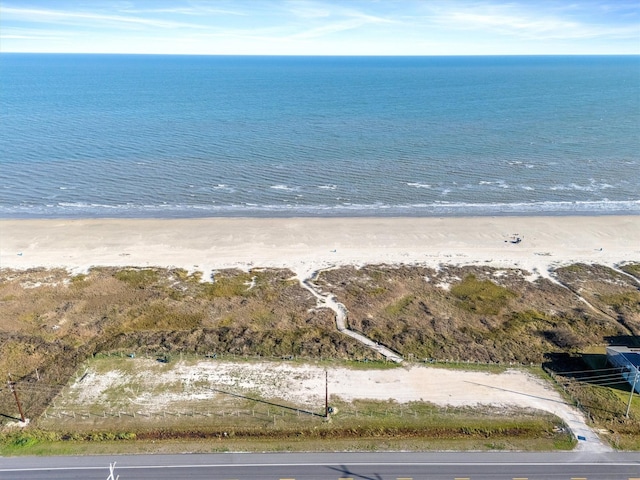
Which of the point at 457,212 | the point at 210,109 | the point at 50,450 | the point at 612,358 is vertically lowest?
the point at 50,450

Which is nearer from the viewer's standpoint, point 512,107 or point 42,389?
point 42,389

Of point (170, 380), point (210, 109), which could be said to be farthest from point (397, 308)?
point (210, 109)

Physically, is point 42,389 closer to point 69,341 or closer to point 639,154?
point 69,341

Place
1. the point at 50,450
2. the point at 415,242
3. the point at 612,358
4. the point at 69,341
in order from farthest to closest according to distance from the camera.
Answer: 1. the point at 415,242
2. the point at 69,341
3. the point at 612,358
4. the point at 50,450

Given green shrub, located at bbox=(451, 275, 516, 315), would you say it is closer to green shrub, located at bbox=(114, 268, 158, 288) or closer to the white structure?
the white structure

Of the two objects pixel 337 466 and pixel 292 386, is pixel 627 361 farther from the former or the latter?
pixel 292 386

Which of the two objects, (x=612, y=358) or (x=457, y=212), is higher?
(x=457, y=212)

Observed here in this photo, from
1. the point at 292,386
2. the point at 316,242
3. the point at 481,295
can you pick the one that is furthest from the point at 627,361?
the point at 316,242
